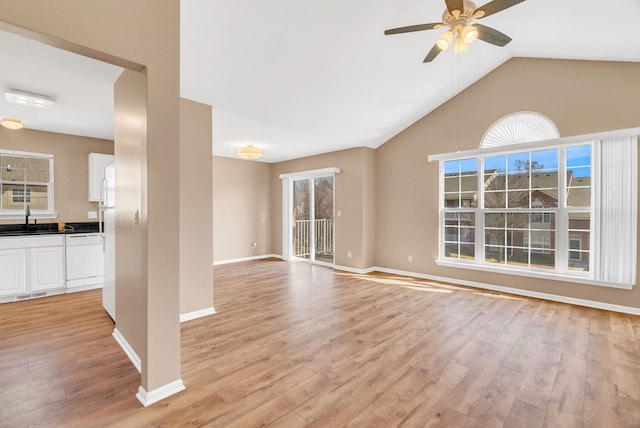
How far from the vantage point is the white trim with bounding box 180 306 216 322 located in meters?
3.20

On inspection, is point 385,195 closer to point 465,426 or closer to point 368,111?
point 368,111

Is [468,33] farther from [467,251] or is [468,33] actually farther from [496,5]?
[467,251]

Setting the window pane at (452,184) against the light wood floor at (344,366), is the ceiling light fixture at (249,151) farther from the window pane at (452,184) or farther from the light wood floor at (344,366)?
the window pane at (452,184)

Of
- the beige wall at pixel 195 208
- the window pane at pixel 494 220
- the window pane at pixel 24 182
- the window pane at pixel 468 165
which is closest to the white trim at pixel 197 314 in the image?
the beige wall at pixel 195 208

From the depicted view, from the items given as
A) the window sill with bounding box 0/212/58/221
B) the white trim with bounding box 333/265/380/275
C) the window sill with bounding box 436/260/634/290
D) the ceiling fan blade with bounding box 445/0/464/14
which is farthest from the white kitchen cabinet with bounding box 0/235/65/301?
the window sill with bounding box 436/260/634/290

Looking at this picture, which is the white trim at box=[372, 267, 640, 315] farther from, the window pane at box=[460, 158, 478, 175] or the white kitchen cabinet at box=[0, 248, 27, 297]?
the white kitchen cabinet at box=[0, 248, 27, 297]

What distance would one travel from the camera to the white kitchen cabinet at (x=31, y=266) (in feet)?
12.1

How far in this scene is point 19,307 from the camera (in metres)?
3.59

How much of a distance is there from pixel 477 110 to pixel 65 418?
5.84 metres

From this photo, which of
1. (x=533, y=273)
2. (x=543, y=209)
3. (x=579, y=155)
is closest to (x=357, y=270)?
(x=533, y=273)

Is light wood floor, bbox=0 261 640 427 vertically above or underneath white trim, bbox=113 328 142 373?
underneath

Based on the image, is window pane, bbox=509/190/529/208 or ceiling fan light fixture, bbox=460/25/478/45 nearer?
ceiling fan light fixture, bbox=460/25/478/45

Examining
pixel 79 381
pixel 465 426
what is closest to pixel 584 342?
pixel 465 426

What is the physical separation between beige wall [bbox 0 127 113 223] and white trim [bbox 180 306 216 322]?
330 cm
